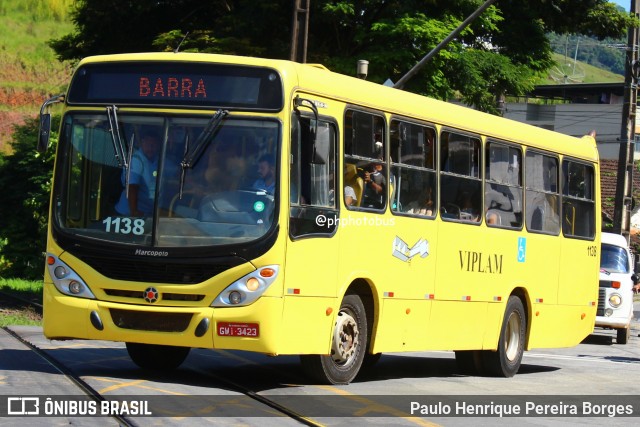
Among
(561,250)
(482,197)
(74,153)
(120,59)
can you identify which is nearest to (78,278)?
(74,153)

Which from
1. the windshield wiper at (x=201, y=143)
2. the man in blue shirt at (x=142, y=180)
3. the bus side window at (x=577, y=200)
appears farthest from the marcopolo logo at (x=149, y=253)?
the bus side window at (x=577, y=200)

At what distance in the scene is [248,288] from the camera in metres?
12.1

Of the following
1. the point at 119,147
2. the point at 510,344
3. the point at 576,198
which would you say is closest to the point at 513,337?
the point at 510,344

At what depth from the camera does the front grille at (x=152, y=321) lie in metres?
12.2

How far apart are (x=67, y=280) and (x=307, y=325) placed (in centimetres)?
Result: 233

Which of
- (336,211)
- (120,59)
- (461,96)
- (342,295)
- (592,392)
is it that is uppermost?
(461,96)

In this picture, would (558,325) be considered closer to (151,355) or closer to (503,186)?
(503,186)

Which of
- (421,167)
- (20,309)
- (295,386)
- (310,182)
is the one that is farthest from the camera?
(20,309)

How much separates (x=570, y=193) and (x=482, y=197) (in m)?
3.13

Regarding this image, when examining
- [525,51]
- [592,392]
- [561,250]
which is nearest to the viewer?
[592,392]

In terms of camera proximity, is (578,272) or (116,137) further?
(578,272)

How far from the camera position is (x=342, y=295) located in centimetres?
1318

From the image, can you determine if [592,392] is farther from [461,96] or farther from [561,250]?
[461,96]

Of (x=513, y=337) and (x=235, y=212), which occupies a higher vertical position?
(x=235, y=212)
